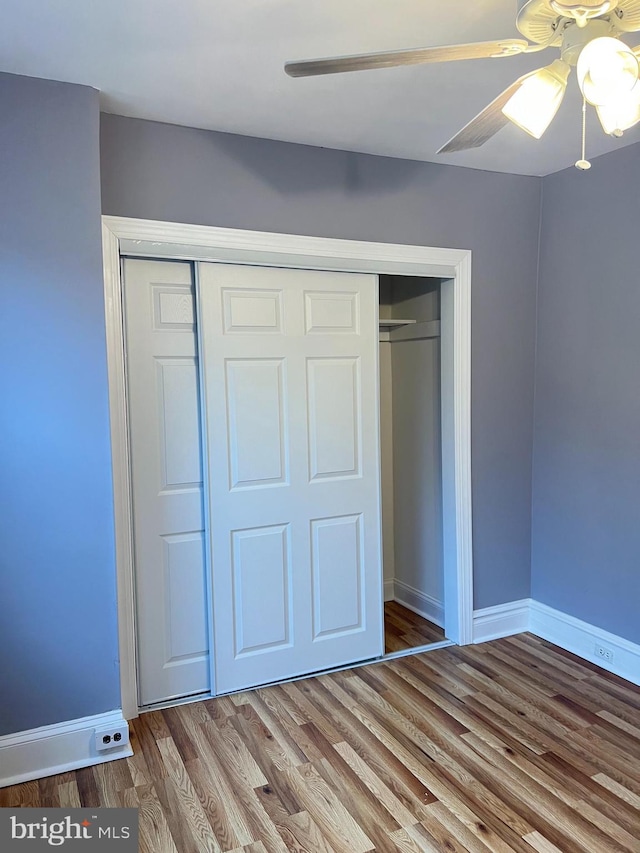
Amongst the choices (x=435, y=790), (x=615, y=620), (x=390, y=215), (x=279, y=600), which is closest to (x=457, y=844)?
(x=435, y=790)

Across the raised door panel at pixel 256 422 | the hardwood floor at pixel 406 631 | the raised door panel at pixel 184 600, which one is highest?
the raised door panel at pixel 256 422

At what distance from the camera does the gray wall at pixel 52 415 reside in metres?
2.20

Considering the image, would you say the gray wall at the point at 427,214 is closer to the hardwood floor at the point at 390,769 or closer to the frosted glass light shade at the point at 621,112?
the hardwood floor at the point at 390,769

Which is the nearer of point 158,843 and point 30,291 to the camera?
point 158,843

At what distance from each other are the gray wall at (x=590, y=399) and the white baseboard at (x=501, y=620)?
139 millimetres

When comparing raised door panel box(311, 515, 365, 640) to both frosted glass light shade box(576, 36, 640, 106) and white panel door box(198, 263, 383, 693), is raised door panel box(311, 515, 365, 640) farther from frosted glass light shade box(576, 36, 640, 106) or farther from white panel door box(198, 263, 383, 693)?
frosted glass light shade box(576, 36, 640, 106)

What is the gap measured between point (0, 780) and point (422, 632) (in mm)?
2184

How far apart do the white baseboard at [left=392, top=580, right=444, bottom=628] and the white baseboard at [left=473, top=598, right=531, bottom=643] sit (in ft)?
0.84

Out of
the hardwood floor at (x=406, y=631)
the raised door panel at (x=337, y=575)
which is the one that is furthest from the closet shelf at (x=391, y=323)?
the hardwood floor at (x=406, y=631)

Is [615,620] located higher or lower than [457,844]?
higher

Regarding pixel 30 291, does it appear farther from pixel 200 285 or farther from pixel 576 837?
pixel 576 837

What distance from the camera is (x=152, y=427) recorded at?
2.73 metres

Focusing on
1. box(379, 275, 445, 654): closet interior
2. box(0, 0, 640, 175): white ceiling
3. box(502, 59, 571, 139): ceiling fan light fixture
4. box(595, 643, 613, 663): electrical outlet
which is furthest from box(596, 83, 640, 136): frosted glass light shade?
box(595, 643, 613, 663): electrical outlet

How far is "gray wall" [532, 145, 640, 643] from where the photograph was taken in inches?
116
